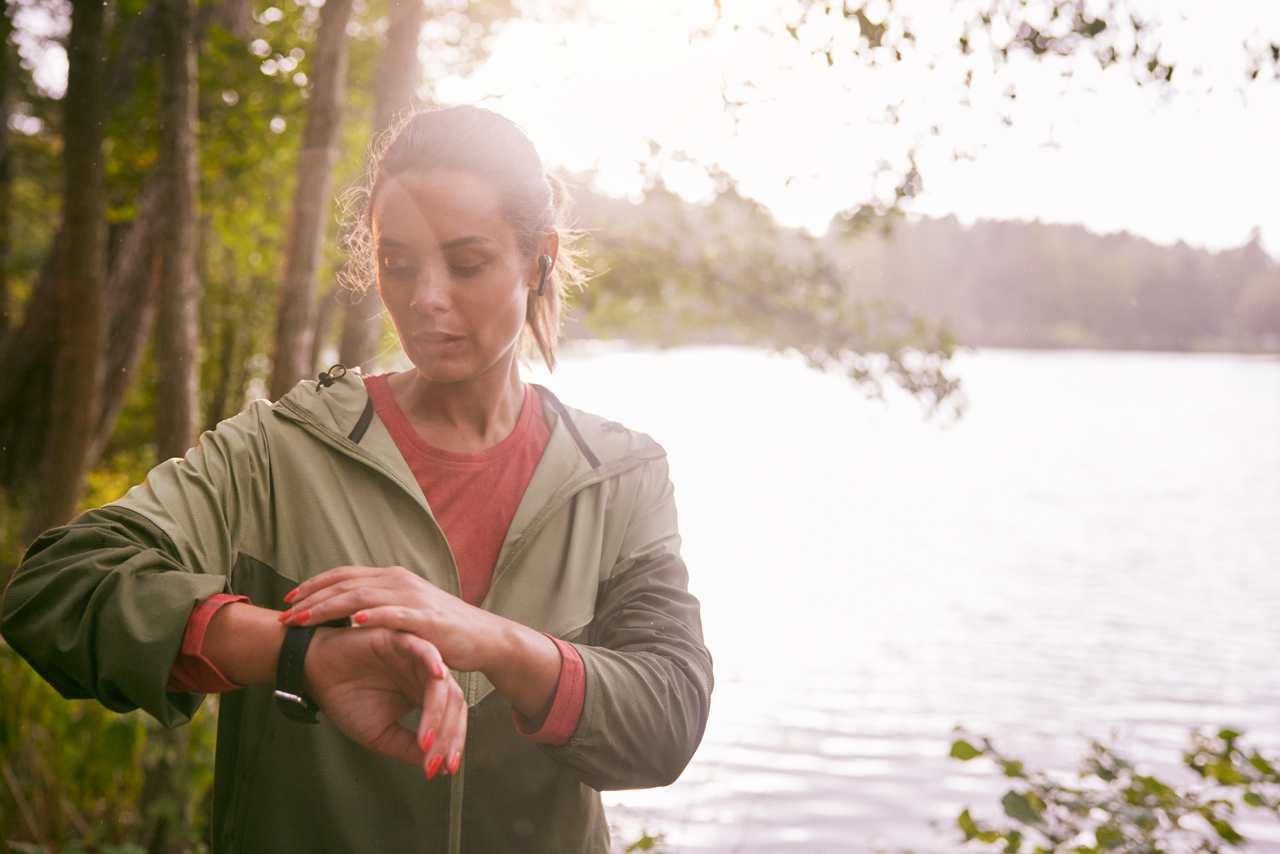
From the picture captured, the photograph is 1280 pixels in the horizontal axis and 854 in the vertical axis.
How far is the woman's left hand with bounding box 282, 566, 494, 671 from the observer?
1.20 m

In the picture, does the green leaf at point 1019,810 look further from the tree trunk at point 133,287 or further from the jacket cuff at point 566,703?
the tree trunk at point 133,287

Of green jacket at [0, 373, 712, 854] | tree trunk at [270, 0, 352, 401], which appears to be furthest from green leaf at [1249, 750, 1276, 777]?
tree trunk at [270, 0, 352, 401]

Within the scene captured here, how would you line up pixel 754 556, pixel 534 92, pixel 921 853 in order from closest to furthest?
pixel 534 92 → pixel 921 853 → pixel 754 556

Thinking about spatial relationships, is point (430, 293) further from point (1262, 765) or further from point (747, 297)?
point (747, 297)

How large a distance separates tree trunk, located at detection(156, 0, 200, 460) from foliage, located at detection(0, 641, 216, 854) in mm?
1077

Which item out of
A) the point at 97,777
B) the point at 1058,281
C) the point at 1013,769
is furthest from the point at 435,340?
the point at 1058,281

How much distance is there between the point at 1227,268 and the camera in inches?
279

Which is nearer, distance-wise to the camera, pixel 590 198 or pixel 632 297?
pixel 590 198

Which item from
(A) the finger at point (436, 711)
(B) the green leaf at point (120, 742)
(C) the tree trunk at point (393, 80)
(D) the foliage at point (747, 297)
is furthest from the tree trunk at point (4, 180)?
(A) the finger at point (436, 711)

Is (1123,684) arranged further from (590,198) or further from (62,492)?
(62,492)

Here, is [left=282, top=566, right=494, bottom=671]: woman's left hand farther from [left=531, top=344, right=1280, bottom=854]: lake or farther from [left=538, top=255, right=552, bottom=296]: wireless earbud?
[left=531, top=344, right=1280, bottom=854]: lake

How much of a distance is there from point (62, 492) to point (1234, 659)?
12041 mm

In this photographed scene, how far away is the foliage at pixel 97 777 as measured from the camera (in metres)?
3.41

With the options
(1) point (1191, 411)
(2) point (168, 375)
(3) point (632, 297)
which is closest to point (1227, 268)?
(3) point (632, 297)
